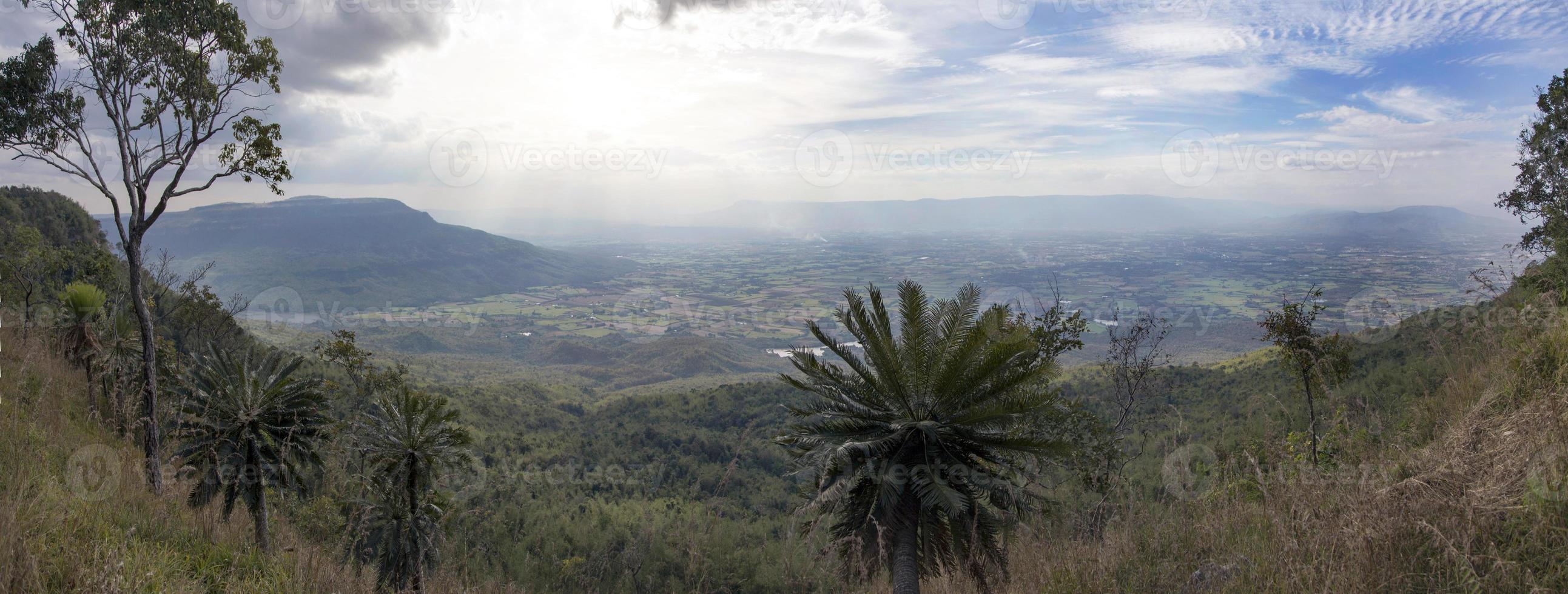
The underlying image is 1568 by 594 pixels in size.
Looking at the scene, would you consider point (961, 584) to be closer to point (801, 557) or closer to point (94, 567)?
point (94, 567)

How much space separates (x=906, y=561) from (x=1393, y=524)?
3834 mm

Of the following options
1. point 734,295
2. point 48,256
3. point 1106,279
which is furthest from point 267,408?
point 734,295

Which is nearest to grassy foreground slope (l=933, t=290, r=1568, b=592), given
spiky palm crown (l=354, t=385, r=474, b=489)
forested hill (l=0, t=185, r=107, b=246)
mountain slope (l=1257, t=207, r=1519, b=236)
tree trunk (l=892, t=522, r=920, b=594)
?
tree trunk (l=892, t=522, r=920, b=594)

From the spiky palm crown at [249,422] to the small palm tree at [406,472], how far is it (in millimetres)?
990

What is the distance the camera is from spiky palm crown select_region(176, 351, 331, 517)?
11.4 meters

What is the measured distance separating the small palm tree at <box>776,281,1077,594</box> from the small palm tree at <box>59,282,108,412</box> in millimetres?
17042

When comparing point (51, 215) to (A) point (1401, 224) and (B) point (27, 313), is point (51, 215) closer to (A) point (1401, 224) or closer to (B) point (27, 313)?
(B) point (27, 313)

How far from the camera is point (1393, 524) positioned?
3.20m

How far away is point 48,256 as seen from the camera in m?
24.9

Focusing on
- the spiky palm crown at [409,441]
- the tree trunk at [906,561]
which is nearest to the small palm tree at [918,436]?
the tree trunk at [906,561]

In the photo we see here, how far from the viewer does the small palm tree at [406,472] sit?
13062 mm

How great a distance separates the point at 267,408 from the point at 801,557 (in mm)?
23725

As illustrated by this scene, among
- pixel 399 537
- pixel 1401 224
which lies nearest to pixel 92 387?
pixel 399 537

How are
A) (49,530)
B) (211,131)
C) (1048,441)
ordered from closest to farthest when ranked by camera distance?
(49,530)
(1048,441)
(211,131)
